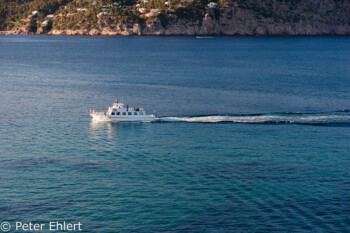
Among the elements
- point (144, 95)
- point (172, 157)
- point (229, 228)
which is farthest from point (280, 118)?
point (229, 228)

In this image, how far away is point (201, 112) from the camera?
10906 centimetres

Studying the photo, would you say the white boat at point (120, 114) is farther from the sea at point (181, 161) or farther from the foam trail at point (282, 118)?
the foam trail at point (282, 118)

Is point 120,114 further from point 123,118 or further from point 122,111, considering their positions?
point 123,118

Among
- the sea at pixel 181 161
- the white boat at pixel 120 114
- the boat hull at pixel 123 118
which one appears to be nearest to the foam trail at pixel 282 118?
the sea at pixel 181 161

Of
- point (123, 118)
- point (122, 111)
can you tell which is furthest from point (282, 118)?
point (122, 111)

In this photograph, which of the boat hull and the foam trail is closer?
the foam trail

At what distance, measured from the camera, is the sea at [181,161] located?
183 feet

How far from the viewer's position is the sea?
55.7 m

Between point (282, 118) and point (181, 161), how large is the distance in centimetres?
3619

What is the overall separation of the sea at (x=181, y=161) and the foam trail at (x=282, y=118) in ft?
0.74

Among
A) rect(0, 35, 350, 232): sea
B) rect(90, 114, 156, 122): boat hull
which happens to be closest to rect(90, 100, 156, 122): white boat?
rect(90, 114, 156, 122): boat hull

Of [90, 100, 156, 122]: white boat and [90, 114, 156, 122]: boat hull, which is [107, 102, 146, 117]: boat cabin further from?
[90, 114, 156, 122]: boat hull

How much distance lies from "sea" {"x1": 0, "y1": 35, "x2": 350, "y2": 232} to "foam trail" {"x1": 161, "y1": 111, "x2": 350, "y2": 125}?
23 cm

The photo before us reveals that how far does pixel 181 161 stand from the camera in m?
75.5
